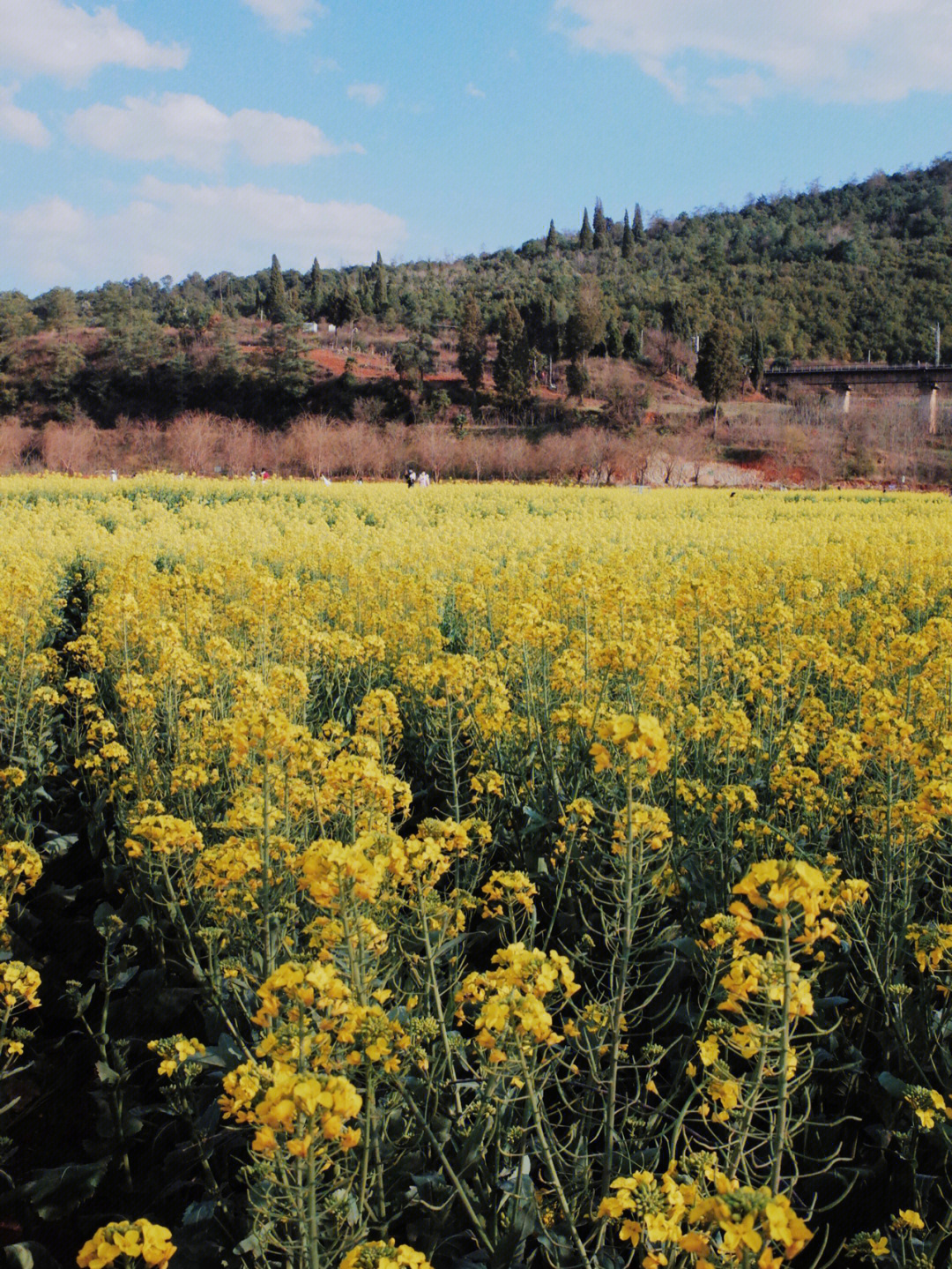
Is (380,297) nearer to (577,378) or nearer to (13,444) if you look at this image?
(577,378)

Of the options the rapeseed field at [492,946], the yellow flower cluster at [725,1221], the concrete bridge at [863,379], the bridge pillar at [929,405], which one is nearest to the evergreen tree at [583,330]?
the concrete bridge at [863,379]

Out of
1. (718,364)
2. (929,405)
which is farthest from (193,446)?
(929,405)

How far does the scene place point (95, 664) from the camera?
7547 mm

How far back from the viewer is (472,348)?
77625 mm

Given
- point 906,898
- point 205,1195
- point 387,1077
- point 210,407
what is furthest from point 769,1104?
point 210,407

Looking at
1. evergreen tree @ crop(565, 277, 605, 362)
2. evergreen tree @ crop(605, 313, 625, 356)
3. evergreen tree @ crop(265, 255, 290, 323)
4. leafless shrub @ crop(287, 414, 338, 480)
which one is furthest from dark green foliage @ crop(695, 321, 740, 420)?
evergreen tree @ crop(265, 255, 290, 323)

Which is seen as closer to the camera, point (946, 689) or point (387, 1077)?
point (387, 1077)

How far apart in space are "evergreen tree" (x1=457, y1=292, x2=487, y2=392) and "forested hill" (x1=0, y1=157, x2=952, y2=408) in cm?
822

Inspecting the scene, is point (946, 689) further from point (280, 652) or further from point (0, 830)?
point (0, 830)

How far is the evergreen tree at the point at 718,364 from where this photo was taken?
68.0 meters

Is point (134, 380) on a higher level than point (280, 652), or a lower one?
higher

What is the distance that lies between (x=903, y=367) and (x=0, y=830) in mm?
94357

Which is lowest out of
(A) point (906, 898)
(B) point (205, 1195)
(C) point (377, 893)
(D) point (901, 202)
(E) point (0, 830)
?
(B) point (205, 1195)

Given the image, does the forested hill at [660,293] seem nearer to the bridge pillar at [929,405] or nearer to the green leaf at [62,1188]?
the bridge pillar at [929,405]
